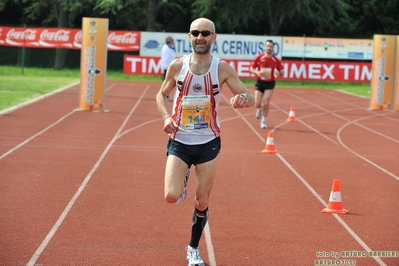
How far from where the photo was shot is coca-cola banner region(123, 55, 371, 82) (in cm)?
3962

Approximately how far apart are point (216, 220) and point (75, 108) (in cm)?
1470

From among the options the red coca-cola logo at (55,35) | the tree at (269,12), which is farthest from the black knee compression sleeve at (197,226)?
the tree at (269,12)

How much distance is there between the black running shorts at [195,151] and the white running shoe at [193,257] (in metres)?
0.73

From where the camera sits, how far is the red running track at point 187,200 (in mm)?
7742

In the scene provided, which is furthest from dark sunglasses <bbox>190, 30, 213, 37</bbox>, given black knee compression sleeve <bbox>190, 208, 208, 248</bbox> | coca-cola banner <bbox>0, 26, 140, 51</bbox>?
coca-cola banner <bbox>0, 26, 140, 51</bbox>

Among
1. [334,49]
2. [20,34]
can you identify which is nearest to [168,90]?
[334,49]

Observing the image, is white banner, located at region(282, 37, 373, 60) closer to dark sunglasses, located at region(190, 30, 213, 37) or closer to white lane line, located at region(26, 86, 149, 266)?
white lane line, located at region(26, 86, 149, 266)

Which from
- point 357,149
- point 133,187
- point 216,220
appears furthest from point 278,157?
point 216,220

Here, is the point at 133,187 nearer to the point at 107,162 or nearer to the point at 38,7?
the point at 107,162

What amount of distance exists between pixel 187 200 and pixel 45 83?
79.2 feet

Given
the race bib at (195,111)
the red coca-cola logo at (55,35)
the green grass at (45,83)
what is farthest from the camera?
the red coca-cola logo at (55,35)

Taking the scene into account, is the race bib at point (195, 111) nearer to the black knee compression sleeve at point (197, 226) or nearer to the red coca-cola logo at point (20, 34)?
the black knee compression sleeve at point (197, 226)

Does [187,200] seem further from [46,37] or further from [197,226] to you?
[46,37]

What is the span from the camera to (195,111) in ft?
23.4
